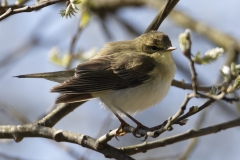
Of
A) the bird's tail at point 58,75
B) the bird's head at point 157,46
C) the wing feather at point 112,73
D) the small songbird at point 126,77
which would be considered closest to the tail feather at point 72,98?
the small songbird at point 126,77

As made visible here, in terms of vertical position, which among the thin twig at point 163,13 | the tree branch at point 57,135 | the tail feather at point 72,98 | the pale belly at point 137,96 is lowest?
the pale belly at point 137,96

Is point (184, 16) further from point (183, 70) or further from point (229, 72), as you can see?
point (229, 72)

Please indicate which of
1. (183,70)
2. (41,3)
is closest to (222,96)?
(41,3)

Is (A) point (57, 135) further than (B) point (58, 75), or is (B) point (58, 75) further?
(B) point (58, 75)

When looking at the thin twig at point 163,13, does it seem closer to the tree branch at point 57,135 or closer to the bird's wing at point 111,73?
the bird's wing at point 111,73

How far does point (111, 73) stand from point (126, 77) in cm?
14

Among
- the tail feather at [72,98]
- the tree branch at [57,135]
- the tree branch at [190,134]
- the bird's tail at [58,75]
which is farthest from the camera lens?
the bird's tail at [58,75]

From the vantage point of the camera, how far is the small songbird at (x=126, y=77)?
13.0 feet

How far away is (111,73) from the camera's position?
4.12 meters

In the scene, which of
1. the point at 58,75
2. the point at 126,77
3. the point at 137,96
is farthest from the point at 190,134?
the point at 58,75

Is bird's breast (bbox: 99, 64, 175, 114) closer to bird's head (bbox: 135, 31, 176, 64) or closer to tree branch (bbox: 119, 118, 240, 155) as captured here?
bird's head (bbox: 135, 31, 176, 64)

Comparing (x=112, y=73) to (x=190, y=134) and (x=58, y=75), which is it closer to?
(x=58, y=75)

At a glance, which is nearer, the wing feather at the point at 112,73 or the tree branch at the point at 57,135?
the tree branch at the point at 57,135

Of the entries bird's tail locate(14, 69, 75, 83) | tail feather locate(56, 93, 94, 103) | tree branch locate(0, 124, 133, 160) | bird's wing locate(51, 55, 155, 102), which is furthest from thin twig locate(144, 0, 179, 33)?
tree branch locate(0, 124, 133, 160)
